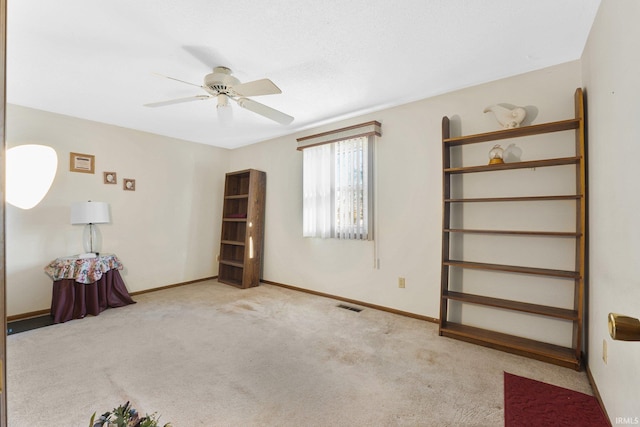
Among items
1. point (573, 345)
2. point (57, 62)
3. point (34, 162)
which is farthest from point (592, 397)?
point (34, 162)

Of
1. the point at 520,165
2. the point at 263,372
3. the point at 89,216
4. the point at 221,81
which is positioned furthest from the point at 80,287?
the point at 520,165

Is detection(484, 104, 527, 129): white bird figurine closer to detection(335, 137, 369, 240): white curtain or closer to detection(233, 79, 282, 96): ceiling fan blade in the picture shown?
detection(335, 137, 369, 240): white curtain

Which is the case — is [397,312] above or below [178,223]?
below

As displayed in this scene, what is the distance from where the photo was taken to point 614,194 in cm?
148

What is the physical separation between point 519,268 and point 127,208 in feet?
15.4

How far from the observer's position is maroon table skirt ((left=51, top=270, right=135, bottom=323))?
3029mm

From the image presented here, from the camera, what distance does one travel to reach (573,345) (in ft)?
6.91

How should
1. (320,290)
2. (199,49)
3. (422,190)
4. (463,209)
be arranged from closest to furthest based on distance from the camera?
(199,49) < (463,209) < (422,190) < (320,290)

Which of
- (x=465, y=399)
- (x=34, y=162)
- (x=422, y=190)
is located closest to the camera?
(x=465, y=399)

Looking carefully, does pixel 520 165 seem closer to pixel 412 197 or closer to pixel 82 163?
pixel 412 197

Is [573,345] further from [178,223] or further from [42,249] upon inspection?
[42,249]

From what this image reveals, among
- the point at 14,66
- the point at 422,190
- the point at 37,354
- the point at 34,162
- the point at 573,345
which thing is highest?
the point at 14,66

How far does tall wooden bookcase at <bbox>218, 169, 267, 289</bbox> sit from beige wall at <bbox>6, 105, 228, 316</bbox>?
266 millimetres

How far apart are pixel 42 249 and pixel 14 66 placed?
2020mm
